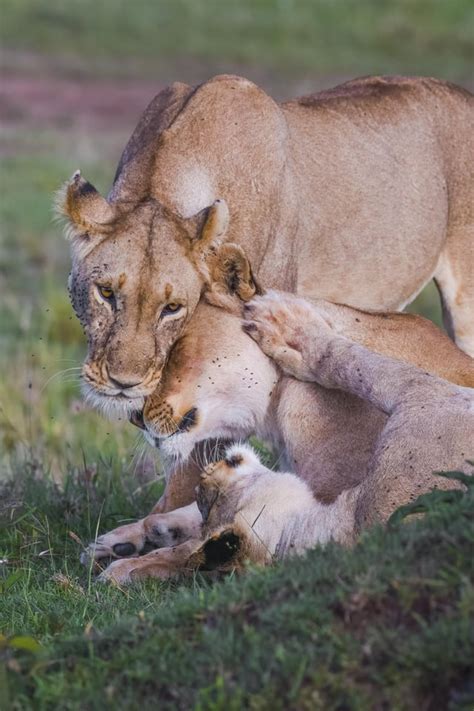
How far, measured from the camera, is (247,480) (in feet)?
16.0

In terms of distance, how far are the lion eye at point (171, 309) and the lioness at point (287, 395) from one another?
0.44 feet

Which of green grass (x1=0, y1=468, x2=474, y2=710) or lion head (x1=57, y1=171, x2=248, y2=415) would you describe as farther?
lion head (x1=57, y1=171, x2=248, y2=415)

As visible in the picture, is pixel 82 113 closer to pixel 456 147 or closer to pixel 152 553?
pixel 456 147

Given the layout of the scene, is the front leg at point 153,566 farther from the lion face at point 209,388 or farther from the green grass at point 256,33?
the green grass at point 256,33

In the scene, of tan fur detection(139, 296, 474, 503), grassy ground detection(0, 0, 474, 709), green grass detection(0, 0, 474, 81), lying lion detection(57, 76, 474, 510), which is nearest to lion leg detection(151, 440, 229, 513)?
lying lion detection(57, 76, 474, 510)

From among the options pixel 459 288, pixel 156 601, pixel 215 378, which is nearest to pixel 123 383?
pixel 215 378

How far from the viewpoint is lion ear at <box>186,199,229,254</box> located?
516cm

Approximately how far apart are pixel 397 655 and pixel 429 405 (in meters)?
1.54

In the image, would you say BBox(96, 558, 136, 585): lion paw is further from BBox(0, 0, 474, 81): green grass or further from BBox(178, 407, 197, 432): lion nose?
BBox(0, 0, 474, 81): green grass

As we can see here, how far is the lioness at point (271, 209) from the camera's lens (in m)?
5.02

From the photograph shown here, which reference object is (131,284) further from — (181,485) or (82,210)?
(181,485)

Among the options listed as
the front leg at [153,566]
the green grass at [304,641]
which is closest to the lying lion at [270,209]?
Result: the front leg at [153,566]

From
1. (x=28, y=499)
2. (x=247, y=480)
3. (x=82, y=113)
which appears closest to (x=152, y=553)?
(x=247, y=480)

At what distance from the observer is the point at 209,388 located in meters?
5.23
